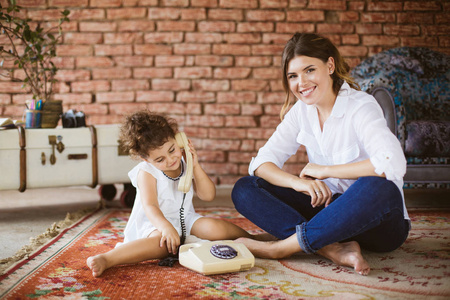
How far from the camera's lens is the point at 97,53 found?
297 centimetres

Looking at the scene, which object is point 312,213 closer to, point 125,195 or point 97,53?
point 125,195

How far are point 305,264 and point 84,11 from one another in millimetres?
2458

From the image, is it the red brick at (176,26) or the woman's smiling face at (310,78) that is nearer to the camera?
the woman's smiling face at (310,78)

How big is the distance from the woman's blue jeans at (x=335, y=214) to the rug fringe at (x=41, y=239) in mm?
712

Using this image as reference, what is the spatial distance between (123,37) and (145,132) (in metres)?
1.82

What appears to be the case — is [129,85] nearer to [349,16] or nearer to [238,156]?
[238,156]

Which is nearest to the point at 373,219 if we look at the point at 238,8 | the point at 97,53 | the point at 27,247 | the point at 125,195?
the point at 27,247

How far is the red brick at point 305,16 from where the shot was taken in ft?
9.83

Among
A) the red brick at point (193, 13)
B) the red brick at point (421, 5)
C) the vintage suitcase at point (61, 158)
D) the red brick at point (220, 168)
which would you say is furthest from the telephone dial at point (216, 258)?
the red brick at point (421, 5)

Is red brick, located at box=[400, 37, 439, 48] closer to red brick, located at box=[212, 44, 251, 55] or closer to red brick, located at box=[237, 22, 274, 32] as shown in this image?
red brick, located at box=[237, 22, 274, 32]

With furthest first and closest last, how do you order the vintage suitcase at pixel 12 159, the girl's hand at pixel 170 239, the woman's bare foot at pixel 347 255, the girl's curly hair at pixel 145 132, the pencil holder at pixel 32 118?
the pencil holder at pixel 32 118 < the vintage suitcase at pixel 12 159 < the girl's curly hair at pixel 145 132 < the girl's hand at pixel 170 239 < the woman's bare foot at pixel 347 255

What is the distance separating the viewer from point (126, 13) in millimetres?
2947

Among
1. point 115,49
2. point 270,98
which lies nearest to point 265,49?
point 270,98

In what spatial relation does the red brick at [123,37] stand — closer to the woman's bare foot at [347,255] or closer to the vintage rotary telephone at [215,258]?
the vintage rotary telephone at [215,258]
